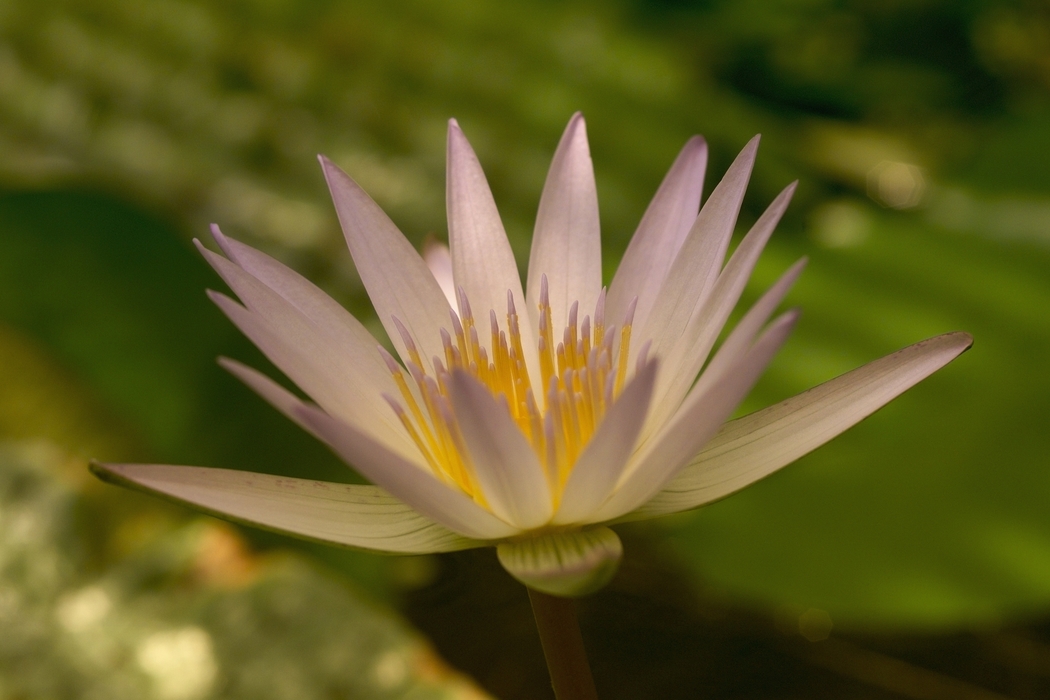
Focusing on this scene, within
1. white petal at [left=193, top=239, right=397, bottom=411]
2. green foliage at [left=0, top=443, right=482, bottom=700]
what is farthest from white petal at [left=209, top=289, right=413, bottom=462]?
green foliage at [left=0, top=443, right=482, bottom=700]

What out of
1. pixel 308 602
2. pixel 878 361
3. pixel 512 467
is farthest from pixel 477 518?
pixel 308 602

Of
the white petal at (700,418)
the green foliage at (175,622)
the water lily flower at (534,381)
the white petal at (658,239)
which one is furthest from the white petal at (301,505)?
the green foliage at (175,622)

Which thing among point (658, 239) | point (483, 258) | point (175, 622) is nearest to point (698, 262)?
point (658, 239)

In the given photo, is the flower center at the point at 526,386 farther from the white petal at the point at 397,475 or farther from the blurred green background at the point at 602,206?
the blurred green background at the point at 602,206

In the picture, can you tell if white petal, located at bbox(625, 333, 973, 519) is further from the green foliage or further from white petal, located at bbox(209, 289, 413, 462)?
the green foliage

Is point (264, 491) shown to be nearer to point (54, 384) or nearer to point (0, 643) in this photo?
point (0, 643)
